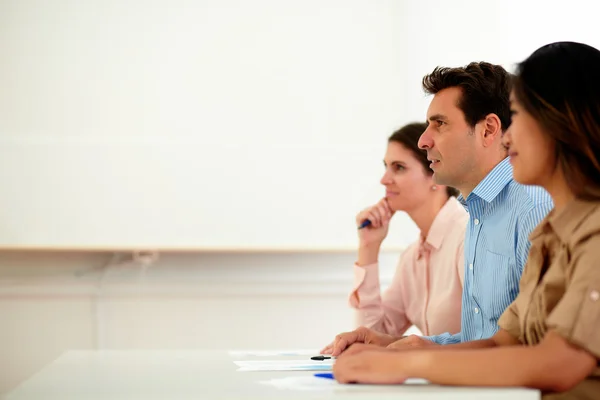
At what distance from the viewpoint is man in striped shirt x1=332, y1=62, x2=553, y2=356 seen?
183 cm

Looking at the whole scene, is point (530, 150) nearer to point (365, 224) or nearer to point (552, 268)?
point (552, 268)

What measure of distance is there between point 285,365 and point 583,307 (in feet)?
2.19

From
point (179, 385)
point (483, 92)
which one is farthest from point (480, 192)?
point (179, 385)

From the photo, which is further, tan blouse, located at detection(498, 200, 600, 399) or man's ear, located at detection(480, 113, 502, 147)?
man's ear, located at detection(480, 113, 502, 147)

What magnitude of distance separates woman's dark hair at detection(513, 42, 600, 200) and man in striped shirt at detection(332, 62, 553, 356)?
1.52 feet

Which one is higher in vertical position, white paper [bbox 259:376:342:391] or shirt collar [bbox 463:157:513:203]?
shirt collar [bbox 463:157:513:203]

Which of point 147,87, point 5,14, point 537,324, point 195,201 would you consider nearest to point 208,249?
point 195,201

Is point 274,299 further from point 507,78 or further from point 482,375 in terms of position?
point 482,375

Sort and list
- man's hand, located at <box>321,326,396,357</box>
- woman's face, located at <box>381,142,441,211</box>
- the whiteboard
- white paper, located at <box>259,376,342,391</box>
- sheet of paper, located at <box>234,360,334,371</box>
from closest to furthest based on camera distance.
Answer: white paper, located at <box>259,376,342,391</box>, sheet of paper, located at <box>234,360,334,371</box>, man's hand, located at <box>321,326,396,357</box>, woman's face, located at <box>381,142,441,211</box>, the whiteboard

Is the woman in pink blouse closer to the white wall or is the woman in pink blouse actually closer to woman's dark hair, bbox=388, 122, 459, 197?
woman's dark hair, bbox=388, 122, 459, 197

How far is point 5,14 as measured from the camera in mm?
3391

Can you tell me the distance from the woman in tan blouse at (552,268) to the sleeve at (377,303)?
1177mm

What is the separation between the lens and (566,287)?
4.20 feet

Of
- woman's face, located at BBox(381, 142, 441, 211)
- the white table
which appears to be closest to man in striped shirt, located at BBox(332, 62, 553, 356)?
the white table
